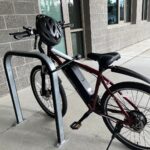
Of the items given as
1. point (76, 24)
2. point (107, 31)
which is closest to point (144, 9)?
point (107, 31)

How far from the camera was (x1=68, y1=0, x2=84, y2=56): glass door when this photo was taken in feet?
14.4

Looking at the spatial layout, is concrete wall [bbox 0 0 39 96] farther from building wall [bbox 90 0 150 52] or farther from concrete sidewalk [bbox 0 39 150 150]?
building wall [bbox 90 0 150 52]

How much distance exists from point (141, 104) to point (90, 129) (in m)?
0.79

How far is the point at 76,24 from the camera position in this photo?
4613mm

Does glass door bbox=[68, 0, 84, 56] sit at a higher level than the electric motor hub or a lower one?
higher

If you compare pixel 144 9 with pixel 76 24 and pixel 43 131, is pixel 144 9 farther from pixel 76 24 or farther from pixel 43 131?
pixel 43 131

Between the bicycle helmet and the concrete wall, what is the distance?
1.32m

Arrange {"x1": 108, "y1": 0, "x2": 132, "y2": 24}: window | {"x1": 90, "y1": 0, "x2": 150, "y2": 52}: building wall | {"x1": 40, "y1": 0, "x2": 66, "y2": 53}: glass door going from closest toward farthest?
{"x1": 40, "y1": 0, "x2": 66, "y2": 53}: glass door → {"x1": 90, "y1": 0, "x2": 150, "y2": 52}: building wall → {"x1": 108, "y1": 0, "x2": 132, "y2": 24}: window

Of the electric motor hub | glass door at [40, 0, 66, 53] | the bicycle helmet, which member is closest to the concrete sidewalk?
the electric motor hub

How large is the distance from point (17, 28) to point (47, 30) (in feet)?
4.85

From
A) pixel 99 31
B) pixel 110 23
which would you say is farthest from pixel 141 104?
pixel 110 23

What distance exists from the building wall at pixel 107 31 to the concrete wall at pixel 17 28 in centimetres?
182

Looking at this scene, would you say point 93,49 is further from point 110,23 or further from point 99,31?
point 110,23

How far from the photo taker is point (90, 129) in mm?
2092
